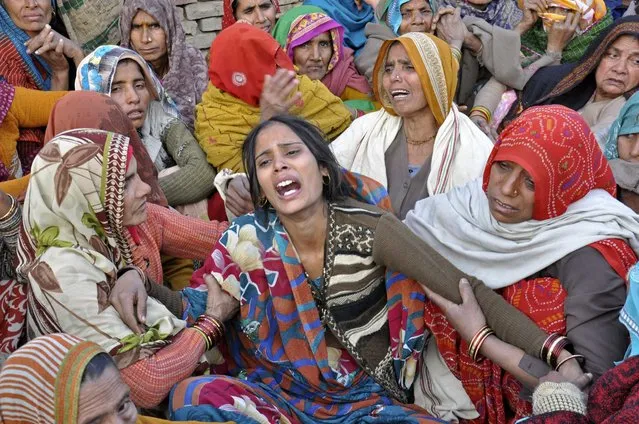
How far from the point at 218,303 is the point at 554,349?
3.93 ft

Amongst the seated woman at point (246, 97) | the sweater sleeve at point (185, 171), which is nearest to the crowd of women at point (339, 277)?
the sweater sleeve at point (185, 171)

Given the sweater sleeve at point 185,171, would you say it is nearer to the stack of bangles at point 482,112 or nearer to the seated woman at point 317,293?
the seated woman at point 317,293

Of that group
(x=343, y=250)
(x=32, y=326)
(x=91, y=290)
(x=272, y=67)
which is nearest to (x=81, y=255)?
(x=91, y=290)

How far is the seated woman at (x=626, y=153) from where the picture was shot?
3.61 metres

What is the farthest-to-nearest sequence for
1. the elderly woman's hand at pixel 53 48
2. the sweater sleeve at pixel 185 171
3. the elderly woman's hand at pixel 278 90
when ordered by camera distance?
the elderly woman's hand at pixel 53 48, the elderly woman's hand at pixel 278 90, the sweater sleeve at pixel 185 171

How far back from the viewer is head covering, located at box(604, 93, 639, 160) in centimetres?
367

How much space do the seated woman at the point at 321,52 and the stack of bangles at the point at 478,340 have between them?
2341 millimetres

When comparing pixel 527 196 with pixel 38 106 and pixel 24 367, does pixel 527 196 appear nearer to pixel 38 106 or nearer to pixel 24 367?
pixel 24 367

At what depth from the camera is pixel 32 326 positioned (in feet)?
9.34

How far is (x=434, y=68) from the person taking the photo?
12.5ft

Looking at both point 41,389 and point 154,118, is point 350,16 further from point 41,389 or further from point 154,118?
point 41,389

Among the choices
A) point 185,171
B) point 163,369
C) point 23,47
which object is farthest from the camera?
point 23,47

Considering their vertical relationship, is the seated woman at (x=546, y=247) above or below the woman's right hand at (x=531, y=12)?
below

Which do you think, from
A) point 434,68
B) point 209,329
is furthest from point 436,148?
point 209,329
